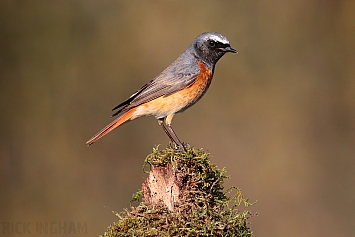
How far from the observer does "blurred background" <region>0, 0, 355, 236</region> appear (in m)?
8.68

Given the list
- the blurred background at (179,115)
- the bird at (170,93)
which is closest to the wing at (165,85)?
the bird at (170,93)

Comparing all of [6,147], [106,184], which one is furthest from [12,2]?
[106,184]

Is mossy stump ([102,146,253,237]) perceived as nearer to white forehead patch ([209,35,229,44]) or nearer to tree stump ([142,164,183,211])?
tree stump ([142,164,183,211])

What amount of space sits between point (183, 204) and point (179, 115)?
20.1ft

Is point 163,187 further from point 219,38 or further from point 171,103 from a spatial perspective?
point 219,38

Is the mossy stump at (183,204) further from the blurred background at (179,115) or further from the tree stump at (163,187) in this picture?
the blurred background at (179,115)

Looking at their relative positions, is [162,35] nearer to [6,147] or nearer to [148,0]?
[148,0]

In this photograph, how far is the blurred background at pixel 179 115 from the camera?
8.68 m

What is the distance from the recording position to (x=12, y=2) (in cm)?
921

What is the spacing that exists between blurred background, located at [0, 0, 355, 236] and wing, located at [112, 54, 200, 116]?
10.9ft

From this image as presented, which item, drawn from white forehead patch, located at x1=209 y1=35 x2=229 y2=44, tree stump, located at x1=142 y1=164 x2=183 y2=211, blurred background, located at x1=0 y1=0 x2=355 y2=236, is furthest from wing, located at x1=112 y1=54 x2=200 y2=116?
blurred background, located at x1=0 y1=0 x2=355 y2=236

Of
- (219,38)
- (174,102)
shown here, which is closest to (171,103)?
(174,102)

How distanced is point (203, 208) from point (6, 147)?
608 cm

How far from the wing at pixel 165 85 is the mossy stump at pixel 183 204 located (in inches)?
68.0
